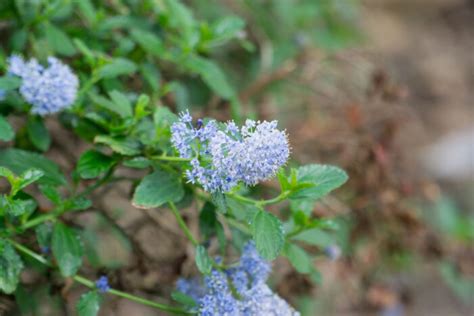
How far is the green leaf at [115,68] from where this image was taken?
5.60 ft

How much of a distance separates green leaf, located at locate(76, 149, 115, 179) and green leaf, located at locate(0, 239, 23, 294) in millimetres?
221

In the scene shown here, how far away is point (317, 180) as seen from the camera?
4.67ft

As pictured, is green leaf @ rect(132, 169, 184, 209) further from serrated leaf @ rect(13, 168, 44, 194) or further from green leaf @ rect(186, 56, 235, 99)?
green leaf @ rect(186, 56, 235, 99)

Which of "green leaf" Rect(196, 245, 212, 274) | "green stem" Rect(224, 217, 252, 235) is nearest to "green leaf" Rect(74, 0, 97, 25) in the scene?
"green stem" Rect(224, 217, 252, 235)

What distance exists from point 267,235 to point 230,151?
20 cm

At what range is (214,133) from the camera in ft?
4.17

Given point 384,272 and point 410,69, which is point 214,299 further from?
point 410,69

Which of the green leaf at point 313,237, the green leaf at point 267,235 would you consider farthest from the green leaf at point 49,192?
the green leaf at point 313,237

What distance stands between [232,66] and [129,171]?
0.74m

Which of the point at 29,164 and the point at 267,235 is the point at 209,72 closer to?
the point at 29,164

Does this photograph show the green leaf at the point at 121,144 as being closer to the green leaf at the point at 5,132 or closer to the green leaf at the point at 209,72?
the green leaf at the point at 5,132

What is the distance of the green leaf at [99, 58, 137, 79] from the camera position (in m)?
1.71

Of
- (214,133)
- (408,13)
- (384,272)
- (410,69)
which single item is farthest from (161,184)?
(408,13)

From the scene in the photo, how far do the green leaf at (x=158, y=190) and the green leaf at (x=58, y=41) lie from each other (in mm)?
528
